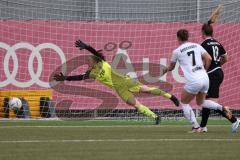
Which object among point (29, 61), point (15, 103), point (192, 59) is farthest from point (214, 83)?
point (29, 61)

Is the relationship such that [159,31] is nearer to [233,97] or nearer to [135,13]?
[135,13]

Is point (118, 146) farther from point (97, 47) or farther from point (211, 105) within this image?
point (97, 47)

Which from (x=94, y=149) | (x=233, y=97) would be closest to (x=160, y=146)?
(x=94, y=149)

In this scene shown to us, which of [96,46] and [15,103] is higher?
[96,46]

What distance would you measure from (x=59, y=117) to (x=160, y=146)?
1198cm

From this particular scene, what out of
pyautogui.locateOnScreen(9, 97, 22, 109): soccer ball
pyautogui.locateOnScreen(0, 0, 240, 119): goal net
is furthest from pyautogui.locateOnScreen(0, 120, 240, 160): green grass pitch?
pyautogui.locateOnScreen(0, 0, 240, 119): goal net

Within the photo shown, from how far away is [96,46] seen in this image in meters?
24.1

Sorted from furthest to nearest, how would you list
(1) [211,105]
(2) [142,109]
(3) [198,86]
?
(2) [142,109] < (1) [211,105] < (3) [198,86]

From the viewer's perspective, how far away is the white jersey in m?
14.5

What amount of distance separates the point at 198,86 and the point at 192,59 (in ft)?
1.85

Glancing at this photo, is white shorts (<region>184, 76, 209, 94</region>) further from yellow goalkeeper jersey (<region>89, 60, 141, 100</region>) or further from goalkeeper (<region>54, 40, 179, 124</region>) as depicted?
yellow goalkeeper jersey (<region>89, 60, 141, 100</region>)

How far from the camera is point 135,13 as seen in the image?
81.5ft

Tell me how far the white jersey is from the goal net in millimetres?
8708

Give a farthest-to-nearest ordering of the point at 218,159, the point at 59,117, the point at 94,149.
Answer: the point at 59,117
the point at 94,149
the point at 218,159
